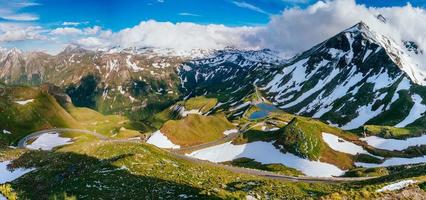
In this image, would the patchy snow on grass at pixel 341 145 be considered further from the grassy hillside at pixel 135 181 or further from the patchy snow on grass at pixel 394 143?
the grassy hillside at pixel 135 181

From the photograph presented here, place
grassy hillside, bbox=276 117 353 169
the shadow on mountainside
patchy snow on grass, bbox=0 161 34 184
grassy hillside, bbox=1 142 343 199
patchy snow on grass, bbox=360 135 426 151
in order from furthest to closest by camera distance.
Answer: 1. patchy snow on grass, bbox=360 135 426 151
2. grassy hillside, bbox=276 117 353 169
3. patchy snow on grass, bbox=0 161 34 184
4. grassy hillside, bbox=1 142 343 199
5. the shadow on mountainside

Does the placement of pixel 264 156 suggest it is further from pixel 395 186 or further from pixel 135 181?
pixel 395 186

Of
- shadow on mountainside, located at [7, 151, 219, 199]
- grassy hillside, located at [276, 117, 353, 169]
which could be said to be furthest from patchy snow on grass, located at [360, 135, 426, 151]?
shadow on mountainside, located at [7, 151, 219, 199]

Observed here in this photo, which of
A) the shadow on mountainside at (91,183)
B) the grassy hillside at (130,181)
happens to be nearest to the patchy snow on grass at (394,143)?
the grassy hillside at (130,181)

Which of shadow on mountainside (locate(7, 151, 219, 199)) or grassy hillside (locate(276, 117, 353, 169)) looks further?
grassy hillside (locate(276, 117, 353, 169))

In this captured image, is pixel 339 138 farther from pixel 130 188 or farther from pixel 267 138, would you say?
pixel 130 188

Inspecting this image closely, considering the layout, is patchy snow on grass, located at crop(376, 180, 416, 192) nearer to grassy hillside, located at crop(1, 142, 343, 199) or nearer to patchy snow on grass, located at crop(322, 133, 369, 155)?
grassy hillside, located at crop(1, 142, 343, 199)
